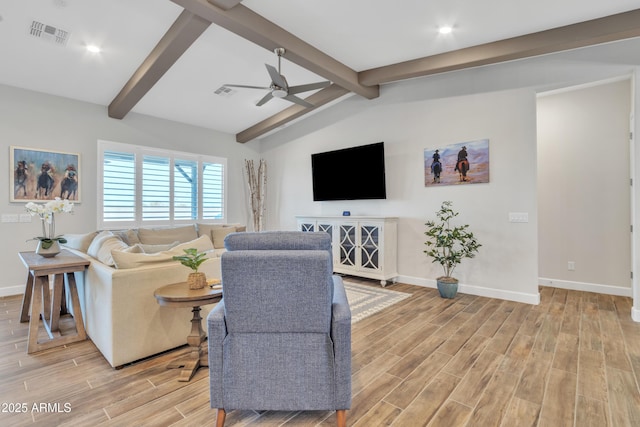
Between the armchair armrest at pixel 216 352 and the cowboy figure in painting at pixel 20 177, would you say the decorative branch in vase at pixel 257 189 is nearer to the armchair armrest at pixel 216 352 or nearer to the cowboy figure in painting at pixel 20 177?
the cowboy figure in painting at pixel 20 177

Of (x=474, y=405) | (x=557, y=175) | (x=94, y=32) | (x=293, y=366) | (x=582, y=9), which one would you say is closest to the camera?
(x=293, y=366)

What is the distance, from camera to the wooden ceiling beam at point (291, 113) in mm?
5031

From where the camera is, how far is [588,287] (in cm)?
421

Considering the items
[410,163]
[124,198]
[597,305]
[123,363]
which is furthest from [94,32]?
[597,305]

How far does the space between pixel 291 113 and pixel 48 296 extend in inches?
172

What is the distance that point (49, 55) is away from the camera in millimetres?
3602

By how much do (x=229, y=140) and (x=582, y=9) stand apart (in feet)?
19.0

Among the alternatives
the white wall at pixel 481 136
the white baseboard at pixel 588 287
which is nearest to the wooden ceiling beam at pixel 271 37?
the white wall at pixel 481 136

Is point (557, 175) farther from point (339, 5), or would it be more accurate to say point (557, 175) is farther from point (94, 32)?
point (94, 32)

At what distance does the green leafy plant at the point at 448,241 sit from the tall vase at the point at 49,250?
4170mm

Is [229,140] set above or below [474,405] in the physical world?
above

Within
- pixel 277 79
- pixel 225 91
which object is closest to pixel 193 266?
pixel 277 79

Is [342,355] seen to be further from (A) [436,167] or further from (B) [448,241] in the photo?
(A) [436,167]

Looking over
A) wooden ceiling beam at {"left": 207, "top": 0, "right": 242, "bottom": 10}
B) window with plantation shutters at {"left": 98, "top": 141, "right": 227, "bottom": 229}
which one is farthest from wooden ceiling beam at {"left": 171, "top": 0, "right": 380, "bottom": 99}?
window with plantation shutters at {"left": 98, "top": 141, "right": 227, "bottom": 229}
